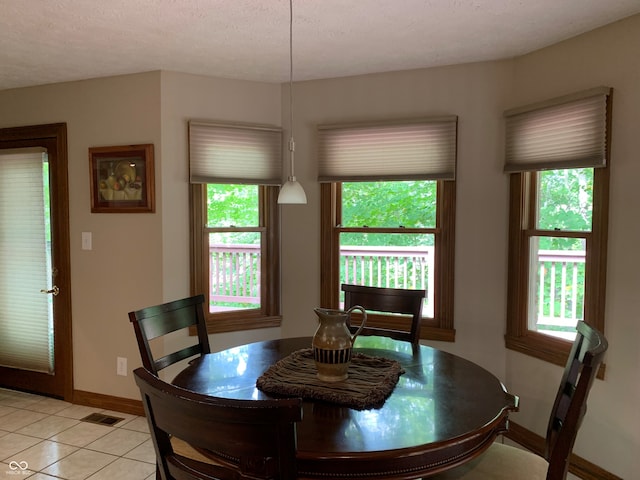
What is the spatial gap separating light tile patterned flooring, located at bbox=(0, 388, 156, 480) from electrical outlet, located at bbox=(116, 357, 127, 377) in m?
0.29

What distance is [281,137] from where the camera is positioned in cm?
364

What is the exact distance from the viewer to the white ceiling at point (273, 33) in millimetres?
2271

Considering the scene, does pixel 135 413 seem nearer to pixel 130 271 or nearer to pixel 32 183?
pixel 130 271

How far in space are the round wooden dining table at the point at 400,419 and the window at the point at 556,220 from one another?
112 centimetres

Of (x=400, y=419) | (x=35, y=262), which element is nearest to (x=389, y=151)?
(x=400, y=419)

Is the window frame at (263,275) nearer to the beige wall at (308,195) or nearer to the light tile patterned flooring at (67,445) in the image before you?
the beige wall at (308,195)

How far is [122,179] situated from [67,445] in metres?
1.76

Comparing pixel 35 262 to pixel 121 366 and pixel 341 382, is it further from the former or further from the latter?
pixel 341 382

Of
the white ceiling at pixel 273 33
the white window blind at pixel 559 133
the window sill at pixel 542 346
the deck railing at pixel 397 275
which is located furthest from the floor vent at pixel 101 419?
the white window blind at pixel 559 133

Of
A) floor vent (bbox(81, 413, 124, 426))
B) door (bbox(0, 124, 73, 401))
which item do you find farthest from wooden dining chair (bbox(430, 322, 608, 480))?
door (bbox(0, 124, 73, 401))

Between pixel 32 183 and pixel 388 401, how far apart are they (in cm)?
340

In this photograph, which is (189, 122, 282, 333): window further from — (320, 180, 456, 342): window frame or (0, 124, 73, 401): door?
(0, 124, 73, 401): door

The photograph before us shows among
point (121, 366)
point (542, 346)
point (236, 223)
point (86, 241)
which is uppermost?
point (236, 223)

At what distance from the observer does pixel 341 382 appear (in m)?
1.76
